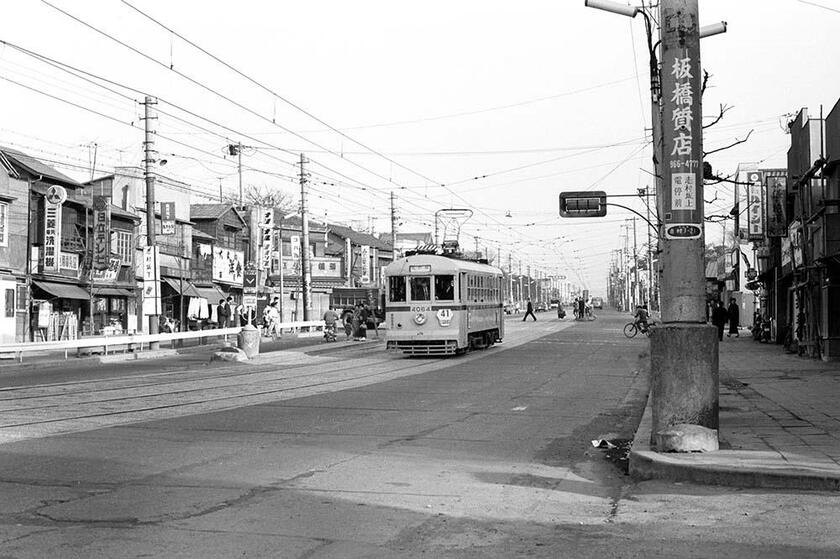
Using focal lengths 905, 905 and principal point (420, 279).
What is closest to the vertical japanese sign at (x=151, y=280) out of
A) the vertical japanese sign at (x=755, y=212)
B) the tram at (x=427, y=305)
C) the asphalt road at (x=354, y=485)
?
the tram at (x=427, y=305)

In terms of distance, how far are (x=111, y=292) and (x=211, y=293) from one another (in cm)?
1161

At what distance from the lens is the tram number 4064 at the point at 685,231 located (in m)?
9.55

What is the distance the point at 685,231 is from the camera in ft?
31.3

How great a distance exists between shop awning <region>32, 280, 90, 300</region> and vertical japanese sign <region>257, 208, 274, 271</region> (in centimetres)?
1454

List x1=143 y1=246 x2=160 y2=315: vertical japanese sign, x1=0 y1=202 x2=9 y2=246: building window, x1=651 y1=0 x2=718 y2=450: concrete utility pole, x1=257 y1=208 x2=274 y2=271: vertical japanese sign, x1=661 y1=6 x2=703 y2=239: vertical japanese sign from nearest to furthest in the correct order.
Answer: x1=651 y1=0 x2=718 y2=450: concrete utility pole, x1=661 y1=6 x2=703 y2=239: vertical japanese sign, x1=143 y1=246 x2=160 y2=315: vertical japanese sign, x1=0 y1=202 x2=9 y2=246: building window, x1=257 y1=208 x2=274 y2=271: vertical japanese sign

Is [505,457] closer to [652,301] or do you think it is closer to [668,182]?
[668,182]

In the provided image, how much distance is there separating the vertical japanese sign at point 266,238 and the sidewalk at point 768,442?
1540 inches

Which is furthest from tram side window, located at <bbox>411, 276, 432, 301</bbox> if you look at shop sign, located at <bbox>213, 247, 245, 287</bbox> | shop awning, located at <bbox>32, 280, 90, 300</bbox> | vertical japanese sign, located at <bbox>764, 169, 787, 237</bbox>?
shop sign, located at <bbox>213, 247, 245, 287</bbox>

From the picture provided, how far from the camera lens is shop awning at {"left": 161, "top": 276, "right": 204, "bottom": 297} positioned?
50.5m

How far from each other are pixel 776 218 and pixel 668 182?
21506 mm

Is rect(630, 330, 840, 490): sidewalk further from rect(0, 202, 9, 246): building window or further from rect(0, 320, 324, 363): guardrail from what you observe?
rect(0, 202, 9, 246): building window

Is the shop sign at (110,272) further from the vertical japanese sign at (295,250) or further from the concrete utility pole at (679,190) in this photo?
the concrete utility pole at (679,190)

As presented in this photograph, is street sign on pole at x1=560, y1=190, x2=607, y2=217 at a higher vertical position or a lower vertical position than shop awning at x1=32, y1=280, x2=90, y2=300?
higher

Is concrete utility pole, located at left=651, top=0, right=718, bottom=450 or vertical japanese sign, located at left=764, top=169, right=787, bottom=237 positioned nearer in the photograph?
concrete utility pole, located at left=651, top=0, right=718, bottom=450
